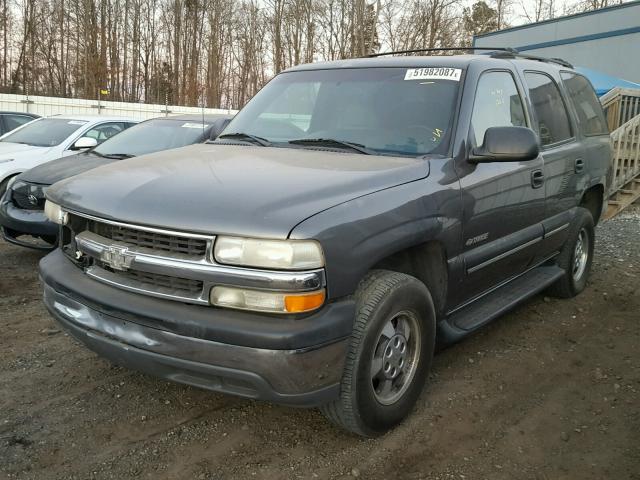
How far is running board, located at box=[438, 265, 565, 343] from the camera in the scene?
10.8 ft

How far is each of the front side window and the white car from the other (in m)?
5.17

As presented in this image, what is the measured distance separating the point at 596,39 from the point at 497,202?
19609 mm

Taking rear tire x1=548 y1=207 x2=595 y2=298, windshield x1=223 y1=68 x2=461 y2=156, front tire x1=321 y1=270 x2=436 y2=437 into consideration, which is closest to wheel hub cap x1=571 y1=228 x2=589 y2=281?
rear tire x1=548 y1=207 x2=595 y2=298

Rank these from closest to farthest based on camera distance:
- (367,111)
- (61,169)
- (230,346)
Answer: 1. (230,346)
2. (367,111)
3. (61,169)

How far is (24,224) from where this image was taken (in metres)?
5.73

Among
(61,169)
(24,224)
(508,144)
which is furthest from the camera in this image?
(61,169)

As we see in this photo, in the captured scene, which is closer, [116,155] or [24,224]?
[24,224]

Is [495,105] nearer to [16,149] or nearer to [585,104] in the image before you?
[585,104]

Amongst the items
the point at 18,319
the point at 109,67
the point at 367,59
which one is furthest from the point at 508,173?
the point at 109,67

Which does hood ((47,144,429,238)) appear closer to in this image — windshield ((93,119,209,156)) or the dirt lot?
the dirt lot

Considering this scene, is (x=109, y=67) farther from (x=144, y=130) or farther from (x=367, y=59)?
(x=367, y=59)

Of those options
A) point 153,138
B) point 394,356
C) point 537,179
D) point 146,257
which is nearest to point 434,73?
point 537,179

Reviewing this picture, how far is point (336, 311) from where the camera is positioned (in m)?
2.39

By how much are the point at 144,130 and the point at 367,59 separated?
405cm
